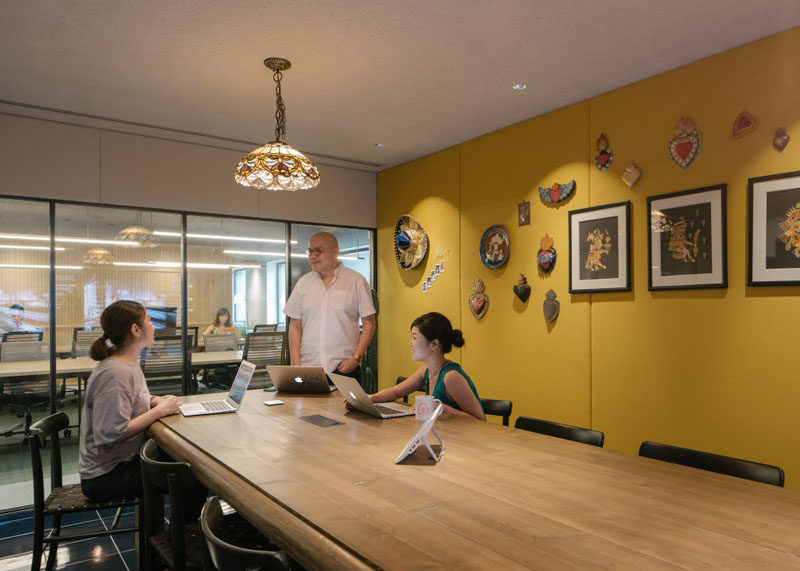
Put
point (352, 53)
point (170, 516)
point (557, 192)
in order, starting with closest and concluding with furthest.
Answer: point (170, 516), point (352, 53), point (557, 192)

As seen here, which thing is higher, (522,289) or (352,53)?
(352,53)

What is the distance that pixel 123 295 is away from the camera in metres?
4.52

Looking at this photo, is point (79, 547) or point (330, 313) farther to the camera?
point (330, 313)

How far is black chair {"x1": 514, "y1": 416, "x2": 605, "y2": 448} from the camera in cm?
232

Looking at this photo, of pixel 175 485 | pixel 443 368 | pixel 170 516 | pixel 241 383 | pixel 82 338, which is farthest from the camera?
pixel 82 338

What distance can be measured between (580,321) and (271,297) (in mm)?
2889

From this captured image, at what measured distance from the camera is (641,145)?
3.47 m

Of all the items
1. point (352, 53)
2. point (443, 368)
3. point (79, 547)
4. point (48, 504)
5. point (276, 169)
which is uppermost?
point (352, 53)

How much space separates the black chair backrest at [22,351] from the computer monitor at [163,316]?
80cm

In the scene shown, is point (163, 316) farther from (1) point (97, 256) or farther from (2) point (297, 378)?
(2) point (297, 378)

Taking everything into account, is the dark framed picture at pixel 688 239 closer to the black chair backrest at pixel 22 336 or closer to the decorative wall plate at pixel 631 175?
the decorative wall plate at pixel 631 175

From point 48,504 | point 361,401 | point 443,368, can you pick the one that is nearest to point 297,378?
point 361,401

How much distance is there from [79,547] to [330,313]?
2070 millimetres

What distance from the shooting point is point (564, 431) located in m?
2.44
